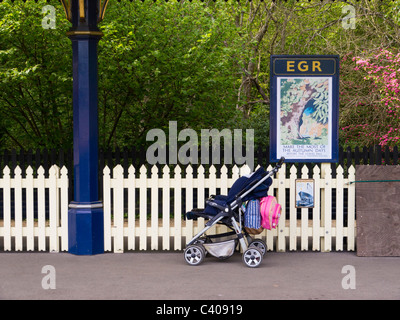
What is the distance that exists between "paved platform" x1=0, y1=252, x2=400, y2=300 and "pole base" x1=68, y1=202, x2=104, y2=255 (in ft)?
0.51

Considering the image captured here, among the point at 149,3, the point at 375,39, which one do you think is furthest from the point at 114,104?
the point at 375,39

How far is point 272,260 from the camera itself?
8.06 metres

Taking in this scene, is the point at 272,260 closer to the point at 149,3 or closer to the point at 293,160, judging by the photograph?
the point at 293,160

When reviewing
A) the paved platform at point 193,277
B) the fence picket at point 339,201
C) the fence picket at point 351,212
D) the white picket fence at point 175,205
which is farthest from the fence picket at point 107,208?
the fence picket at point 351,212

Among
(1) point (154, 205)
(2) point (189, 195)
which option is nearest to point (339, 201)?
(2) point (189, 195)

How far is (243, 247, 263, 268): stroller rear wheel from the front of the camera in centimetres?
758

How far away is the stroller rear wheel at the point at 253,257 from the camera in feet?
24.9

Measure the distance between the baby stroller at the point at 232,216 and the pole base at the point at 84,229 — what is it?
1434 millimetres

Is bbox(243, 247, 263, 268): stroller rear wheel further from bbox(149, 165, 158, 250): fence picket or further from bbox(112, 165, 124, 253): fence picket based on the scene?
bbox(112, 165, 124, 253): fence picket

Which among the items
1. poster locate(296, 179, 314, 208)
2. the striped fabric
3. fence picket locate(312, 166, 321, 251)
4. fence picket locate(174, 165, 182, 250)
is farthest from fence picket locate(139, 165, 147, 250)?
fence picket locate(312, 166, 321, 251)

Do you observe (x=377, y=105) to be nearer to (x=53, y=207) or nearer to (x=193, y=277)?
(x=53, y=207)

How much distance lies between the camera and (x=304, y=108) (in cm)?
880

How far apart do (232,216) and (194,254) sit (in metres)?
0.69

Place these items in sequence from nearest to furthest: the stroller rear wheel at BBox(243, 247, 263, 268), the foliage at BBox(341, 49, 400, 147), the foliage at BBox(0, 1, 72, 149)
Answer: the stroller rear wheel at BBox(243, 247, 263, 268)
the foliage at BBox(0, 1, 72, 149)
the foliage at BBox(341, 49, 400, 147)
